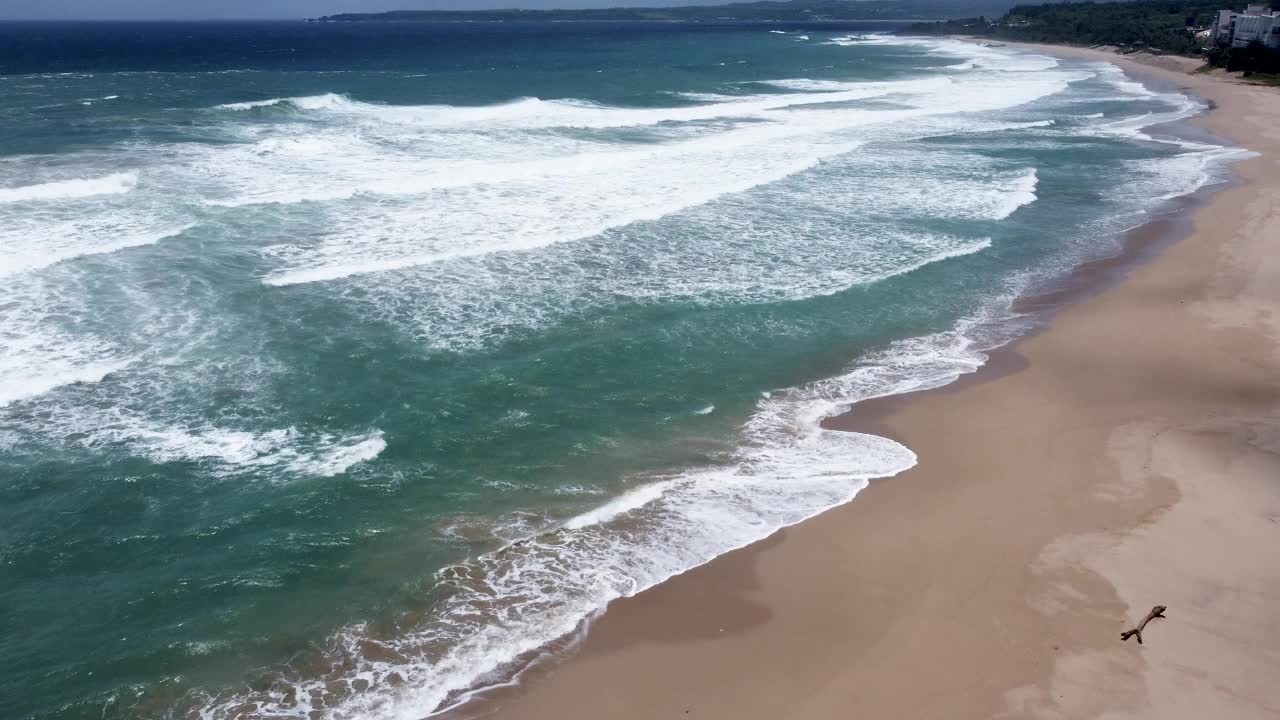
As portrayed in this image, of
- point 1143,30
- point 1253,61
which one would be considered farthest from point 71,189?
point 1143,30

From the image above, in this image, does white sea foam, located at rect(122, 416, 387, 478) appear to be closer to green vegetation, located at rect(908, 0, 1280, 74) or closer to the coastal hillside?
green vegetation, located at rect(908, 0, 1280, 74)

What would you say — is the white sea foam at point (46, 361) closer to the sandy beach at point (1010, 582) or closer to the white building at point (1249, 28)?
the sandy beach at point (1010, 582)

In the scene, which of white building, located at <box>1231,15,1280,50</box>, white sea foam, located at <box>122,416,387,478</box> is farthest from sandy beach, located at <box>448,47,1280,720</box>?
white building, located at <box>1231,15,1280,50</box>

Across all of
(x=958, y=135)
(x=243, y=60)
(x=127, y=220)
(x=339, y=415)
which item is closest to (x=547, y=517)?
(x=339, y=415)

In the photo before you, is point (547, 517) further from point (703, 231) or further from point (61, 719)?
point (703, 231)

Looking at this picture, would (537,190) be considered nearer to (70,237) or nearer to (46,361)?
(70,237)
